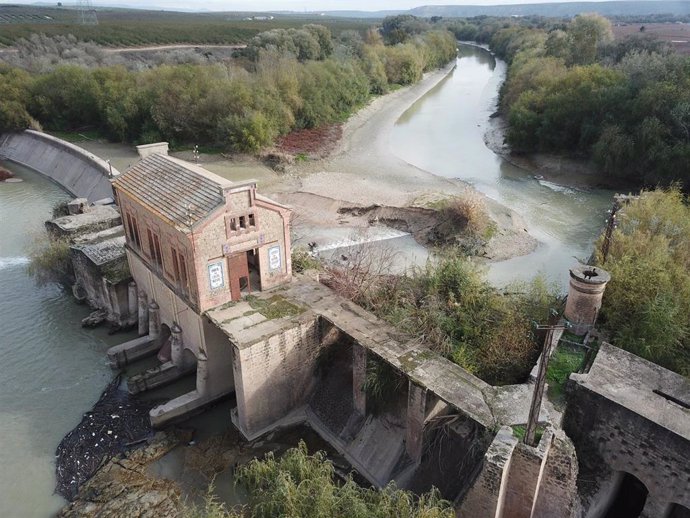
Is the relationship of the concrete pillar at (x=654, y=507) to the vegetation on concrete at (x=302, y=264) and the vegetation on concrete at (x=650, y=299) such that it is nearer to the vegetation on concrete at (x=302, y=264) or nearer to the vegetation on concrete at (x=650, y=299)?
the vegetation on concrete at (x=650, y=299)

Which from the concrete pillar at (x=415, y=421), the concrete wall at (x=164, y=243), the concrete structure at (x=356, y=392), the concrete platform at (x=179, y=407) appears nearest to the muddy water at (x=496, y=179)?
the concrete structure at (x=356, y=392)

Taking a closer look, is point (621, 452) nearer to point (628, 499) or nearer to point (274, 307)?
point (628, 499)

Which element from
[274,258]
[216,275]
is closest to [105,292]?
[216,275]

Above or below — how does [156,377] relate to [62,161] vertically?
above

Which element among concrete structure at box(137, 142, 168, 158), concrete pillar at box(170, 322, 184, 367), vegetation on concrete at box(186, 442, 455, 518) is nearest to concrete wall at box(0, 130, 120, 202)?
concrete structure at box(137, 142, 168, 158)

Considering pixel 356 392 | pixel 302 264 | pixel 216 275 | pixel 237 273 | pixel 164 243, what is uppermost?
pixel 164 243
